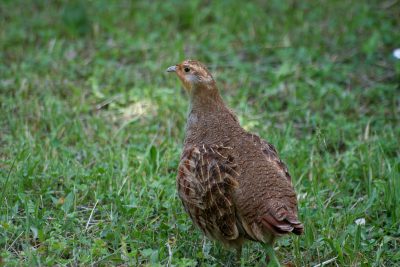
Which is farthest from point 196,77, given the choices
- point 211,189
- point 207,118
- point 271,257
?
point 271,257

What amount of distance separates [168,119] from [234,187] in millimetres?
2095

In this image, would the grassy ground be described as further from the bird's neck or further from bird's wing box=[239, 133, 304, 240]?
the bird's neck

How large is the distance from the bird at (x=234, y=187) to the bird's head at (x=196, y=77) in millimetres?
248

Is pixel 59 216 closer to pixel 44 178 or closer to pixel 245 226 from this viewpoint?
pixel 44 178

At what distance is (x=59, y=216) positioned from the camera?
4.46 meters

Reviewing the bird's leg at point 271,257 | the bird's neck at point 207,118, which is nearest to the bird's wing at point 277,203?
the bird's leg at point 271,257

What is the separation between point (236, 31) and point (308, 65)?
1083 mm

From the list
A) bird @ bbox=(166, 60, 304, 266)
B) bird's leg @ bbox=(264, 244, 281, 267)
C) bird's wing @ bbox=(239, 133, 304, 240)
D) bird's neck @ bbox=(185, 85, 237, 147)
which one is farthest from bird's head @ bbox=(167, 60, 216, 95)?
bird's leg @ bbox=(264, 244, 281, 267)

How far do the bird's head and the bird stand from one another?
9.8 inches

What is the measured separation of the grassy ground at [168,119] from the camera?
4.35 m

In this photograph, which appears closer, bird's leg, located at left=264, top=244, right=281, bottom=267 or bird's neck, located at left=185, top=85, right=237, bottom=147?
bird's leg, located at left=264, top=244, right=281, bottom=267

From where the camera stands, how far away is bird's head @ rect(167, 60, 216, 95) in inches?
185

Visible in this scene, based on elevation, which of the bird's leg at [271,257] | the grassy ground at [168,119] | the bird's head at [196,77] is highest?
the bird's head at [196,77]

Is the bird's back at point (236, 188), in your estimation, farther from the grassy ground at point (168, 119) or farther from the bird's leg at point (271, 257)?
the grassy ground at point (168, 119)
